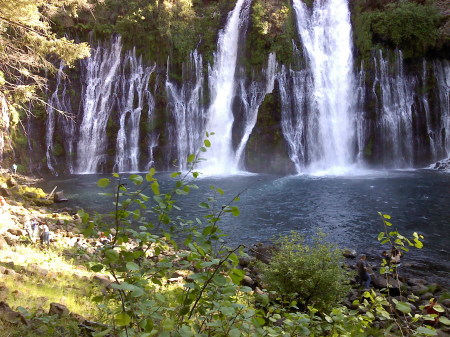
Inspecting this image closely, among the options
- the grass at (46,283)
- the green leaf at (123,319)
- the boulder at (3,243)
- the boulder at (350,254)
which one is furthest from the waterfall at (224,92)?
the green leaf at (123,319)

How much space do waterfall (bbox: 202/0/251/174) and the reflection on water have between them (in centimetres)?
450

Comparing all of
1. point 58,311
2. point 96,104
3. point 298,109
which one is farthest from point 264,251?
point 96,104

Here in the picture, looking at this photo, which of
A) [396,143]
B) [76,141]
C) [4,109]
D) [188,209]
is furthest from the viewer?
[76,141]

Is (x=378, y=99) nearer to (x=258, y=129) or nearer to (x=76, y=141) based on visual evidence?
(x=258, y=129)

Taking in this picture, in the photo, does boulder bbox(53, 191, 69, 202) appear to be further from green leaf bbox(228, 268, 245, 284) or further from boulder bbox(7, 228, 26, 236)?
green leaf bbox(228, 268, 245, 284)

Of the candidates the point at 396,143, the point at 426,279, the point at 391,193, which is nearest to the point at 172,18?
the point at 396,143

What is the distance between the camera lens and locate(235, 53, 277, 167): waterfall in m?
27.9

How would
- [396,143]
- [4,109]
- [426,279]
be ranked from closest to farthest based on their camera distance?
[426,279] < [4,109] < [396,143]

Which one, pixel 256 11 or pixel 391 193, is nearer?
pixel 391 193

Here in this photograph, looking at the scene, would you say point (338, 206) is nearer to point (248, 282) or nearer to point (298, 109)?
point (248, 282)

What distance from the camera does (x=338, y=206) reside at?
1623cm

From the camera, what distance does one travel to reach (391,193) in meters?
18.2

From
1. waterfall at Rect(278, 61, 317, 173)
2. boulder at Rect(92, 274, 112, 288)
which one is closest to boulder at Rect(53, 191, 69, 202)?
boulder at Rect(92, 274, 112, 288)

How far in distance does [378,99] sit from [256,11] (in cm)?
1159
